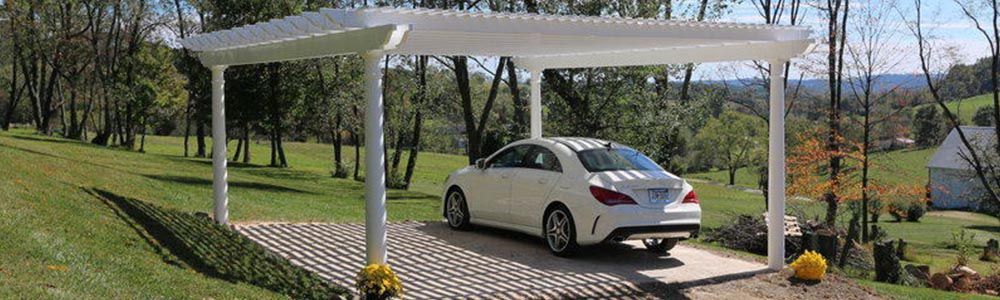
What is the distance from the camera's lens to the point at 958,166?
41281mm

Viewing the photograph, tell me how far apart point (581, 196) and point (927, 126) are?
123ft

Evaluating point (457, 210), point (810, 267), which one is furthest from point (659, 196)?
point (457, 210)

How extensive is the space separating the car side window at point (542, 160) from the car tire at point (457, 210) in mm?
1507

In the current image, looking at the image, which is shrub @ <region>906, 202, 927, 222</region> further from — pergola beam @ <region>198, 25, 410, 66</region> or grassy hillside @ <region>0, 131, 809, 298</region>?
pergola beam @ <region>198, 25, 410, 66</region>

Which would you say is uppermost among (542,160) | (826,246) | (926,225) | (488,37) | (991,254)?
(488,37)

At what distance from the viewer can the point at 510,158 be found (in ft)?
38.1

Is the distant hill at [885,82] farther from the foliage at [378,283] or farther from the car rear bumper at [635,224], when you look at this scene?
the foliage at [378,283]

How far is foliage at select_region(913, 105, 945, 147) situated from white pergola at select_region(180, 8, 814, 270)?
106 ft

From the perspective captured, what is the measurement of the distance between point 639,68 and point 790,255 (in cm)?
747

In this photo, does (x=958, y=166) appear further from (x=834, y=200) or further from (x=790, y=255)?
(x=790, y=255)

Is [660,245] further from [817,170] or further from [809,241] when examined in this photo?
[817,170]

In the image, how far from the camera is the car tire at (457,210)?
1241 cm

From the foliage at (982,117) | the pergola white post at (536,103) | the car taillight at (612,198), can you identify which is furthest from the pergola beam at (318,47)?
the foliage at (982,117)

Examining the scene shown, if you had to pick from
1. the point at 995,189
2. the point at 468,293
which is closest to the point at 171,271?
the point at 468,293
